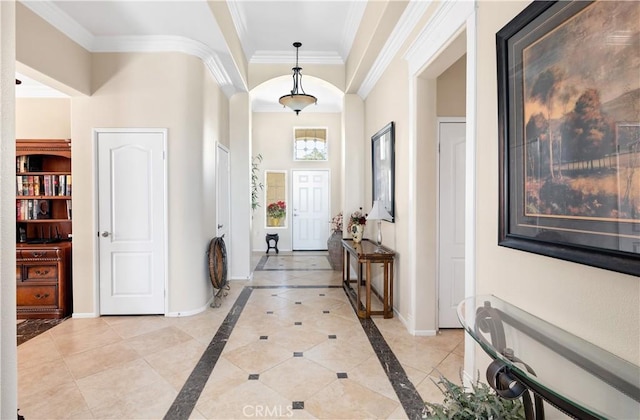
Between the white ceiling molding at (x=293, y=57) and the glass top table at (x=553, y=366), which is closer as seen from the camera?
the glass top table at (x=553, y=366)

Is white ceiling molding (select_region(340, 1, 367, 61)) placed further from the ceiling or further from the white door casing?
the white door casing

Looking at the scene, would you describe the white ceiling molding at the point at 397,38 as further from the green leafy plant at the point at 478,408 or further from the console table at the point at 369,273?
the green leafy plant at the point at 478,408

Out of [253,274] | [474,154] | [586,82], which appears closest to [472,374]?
[474,154]

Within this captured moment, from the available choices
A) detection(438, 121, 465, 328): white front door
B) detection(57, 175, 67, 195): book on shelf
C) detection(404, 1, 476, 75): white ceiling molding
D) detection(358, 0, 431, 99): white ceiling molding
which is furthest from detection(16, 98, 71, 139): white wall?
detection(438, 121, 465, 328): white front door

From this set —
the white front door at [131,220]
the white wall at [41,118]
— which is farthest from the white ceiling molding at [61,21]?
the white wall at [41,118]

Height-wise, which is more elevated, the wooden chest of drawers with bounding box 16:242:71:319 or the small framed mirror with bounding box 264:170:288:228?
the small framed mirror with bounding box 264:170:288:228

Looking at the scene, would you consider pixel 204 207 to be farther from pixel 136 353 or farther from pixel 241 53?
pixel 241 53

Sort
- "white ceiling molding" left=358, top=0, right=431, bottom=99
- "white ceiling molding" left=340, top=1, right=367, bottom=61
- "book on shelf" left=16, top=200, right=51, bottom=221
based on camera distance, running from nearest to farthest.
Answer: "white ceiling molding" left=358, top=0, right=431, bottom=99 < "white ceiling molding" left=340, top=1, right=367, bottom=61 < "book on shelf" left=16, top=200, right=51, bottom=221

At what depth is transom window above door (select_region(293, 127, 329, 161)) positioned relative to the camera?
8688 mm

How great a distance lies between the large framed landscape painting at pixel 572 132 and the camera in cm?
109

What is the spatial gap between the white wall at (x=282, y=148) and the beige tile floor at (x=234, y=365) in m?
4.56

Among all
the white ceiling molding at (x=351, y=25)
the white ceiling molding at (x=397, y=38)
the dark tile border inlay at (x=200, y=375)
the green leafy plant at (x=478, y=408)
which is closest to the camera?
the green leafy plant at (x=478, y=408)

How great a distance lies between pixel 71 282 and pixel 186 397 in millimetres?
2804

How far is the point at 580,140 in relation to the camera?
1.26 meters
